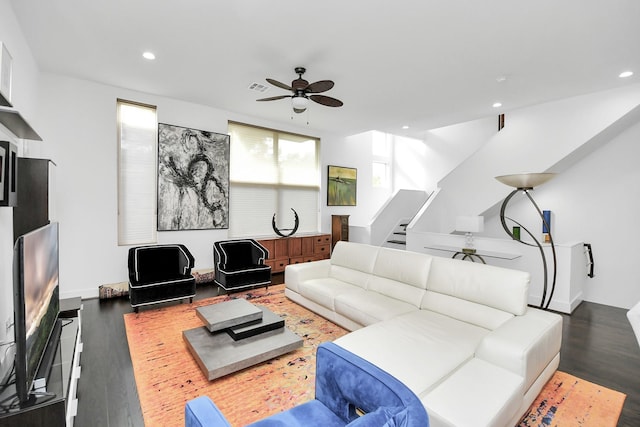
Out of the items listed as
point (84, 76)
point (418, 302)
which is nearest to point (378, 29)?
point (418, 302)

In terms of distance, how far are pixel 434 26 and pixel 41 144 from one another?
16.0 ft

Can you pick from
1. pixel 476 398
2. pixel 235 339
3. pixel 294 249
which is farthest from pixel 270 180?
pixel 476 398

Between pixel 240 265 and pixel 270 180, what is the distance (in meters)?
2.00

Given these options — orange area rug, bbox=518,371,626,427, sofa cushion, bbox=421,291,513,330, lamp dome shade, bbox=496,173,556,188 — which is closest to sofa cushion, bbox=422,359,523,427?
orange area rug, bbox=518,371,626,427

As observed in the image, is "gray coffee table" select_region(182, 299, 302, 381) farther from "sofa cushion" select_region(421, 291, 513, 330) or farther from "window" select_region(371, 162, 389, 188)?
"window" select_region(371, 162, 389, 188)

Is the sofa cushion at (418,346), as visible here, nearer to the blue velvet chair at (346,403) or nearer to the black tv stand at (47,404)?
the blue velvet chair at (346,403)

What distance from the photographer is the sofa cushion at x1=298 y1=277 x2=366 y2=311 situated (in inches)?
138

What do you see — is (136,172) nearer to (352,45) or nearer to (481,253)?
(352,45)

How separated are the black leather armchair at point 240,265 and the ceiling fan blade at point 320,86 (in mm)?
2690

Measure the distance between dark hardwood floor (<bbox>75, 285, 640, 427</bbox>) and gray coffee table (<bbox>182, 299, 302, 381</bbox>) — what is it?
0.53 metres

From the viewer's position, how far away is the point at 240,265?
500 centimetres

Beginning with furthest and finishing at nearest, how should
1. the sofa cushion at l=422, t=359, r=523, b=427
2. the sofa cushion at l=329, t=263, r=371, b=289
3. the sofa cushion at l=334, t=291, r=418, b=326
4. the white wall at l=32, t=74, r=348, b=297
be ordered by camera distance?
1. the white wall at l=32, t=74, r=348, b=297
2. the sofa cushion at l=329, t=263, r=371, b=289
3. the sofa cushion at l=334, t=291, r=418, b=326
4. the sofa cushion at l=422, t=359, r=523, b=427

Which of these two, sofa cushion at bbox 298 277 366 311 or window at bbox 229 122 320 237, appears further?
window at bbox 229 122 320 237

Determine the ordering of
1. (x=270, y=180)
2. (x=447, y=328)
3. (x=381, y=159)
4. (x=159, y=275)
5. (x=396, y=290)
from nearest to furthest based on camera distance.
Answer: (x=447, y=328), (x=396, y=290), (x=159, y=275), (x=270, y=180), (x=381, y=159)
